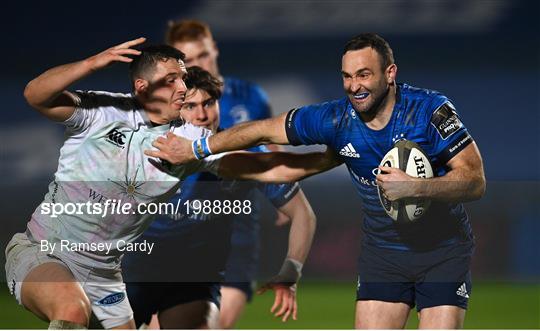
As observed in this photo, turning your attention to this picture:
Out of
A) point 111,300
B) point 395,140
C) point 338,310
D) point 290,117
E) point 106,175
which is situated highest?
point 290,117

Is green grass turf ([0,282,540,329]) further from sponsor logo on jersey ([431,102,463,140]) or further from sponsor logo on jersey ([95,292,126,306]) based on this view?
sponsor logo on jersey ([431,102,463,140])

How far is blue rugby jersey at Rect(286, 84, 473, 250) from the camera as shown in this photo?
202 inches

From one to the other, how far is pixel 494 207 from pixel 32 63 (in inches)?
177

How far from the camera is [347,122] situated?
536 cm

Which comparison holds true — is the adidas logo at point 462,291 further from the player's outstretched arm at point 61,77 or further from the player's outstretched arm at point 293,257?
the player's outstretched arm at point 61,77

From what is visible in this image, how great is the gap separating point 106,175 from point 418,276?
1.93 meters

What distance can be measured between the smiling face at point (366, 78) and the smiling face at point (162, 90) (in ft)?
3.30

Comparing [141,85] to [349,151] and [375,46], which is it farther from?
[375,46]

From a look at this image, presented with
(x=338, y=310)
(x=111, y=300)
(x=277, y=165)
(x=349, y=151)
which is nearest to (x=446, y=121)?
(x=349, y=151)

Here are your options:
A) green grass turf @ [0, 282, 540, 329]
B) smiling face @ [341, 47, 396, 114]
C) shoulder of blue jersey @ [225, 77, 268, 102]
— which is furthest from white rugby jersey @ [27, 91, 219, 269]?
green grass turf @ [0, 282, 540, 329]

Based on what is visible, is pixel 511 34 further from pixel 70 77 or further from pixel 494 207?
pixel 70 77

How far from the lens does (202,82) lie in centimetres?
591

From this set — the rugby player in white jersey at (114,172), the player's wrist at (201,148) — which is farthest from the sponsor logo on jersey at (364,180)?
the player's wrist at (201,148)

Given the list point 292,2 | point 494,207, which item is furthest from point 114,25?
point 494,207
